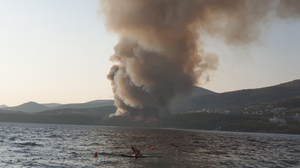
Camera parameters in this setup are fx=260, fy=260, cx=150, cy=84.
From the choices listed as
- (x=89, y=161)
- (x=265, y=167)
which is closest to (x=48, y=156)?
(x=89, y=161)

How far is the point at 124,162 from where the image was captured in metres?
51.4

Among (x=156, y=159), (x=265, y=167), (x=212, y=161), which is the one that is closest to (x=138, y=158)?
(x=156, y=159)

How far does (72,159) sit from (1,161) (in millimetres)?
12485

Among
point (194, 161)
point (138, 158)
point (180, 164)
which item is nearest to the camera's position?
point (180, 164)

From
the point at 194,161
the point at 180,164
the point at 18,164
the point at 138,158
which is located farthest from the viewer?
the point at 138,158

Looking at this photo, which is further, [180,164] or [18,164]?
[180,164]

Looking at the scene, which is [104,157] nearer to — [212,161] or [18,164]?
[18,164]

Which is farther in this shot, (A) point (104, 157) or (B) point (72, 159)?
(A) point (104, 157)

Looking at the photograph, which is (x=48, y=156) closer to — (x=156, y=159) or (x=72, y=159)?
(x=72, y=159)

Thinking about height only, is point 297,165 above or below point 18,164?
below

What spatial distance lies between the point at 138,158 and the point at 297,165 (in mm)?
34049

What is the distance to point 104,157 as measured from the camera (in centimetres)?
5575

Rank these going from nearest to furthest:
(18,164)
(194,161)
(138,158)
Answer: (18,164) < (194,161) < (138,158)

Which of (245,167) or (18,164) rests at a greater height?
(18,164)
